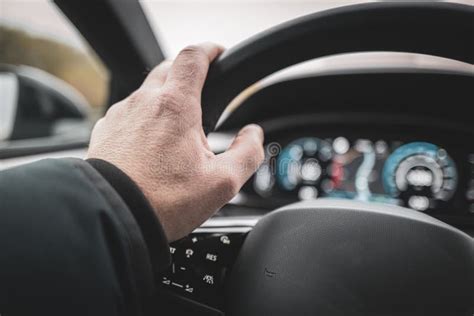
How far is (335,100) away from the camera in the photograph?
1.33m

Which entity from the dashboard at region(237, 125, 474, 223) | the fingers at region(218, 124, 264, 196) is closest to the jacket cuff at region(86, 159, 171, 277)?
the fingers at region(218, 124, 264, 196)

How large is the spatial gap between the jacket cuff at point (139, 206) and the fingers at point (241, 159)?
12cm

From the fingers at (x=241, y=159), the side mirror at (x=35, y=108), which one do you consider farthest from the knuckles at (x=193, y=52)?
the side mirror at (x=35, y=108)

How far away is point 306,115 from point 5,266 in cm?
110

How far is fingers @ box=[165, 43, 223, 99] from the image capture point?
22.4 inches

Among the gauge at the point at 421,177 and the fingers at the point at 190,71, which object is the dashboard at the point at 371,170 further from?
the fingers at the point at 190,71

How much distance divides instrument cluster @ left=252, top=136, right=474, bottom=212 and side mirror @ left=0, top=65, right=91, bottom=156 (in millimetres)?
1181

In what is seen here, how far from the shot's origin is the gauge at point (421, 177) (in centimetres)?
121

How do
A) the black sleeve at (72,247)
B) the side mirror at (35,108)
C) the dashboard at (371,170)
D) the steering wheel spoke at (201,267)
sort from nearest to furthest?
the black sleeve at (72,247) < the steering wheel spoke at (201,267) < the dashboard at (371,170) < the side mirror at (35,108)

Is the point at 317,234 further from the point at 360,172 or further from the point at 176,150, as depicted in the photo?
the point at 360,172

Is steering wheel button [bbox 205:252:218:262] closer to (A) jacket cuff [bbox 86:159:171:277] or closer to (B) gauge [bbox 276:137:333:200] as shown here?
(A) jacket cuff [bbox 86:159:171:277]

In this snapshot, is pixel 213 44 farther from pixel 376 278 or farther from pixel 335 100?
pixel 335 100

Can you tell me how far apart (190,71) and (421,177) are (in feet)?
2.93

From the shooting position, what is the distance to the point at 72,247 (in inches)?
16.2
